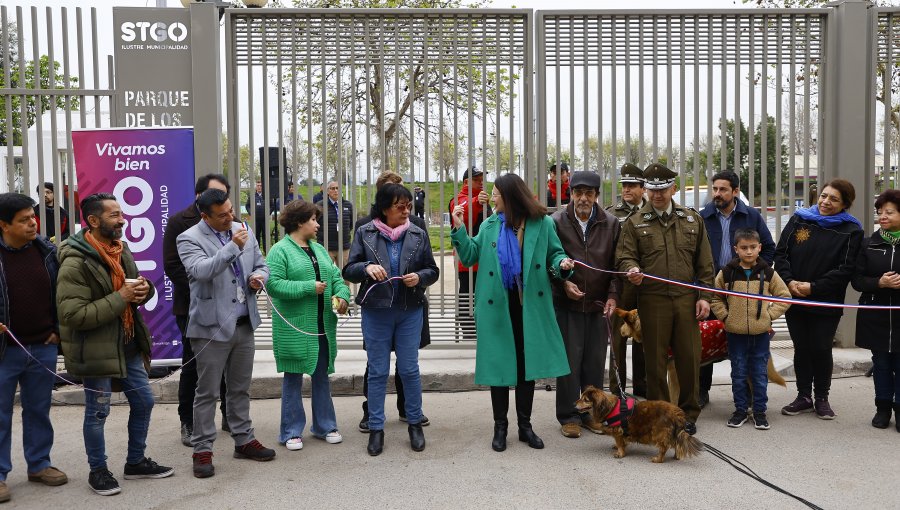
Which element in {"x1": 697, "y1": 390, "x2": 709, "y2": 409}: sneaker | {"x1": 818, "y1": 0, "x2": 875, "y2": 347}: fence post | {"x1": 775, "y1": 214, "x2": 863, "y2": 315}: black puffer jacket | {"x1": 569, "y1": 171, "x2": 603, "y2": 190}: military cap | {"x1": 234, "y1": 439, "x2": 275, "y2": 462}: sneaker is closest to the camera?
{"x1": 234, "y1": 439, "x2": 275, "y2": 462}: sneaker

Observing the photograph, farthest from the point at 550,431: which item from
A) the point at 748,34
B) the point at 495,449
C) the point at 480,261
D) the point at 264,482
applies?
the point at 748,34

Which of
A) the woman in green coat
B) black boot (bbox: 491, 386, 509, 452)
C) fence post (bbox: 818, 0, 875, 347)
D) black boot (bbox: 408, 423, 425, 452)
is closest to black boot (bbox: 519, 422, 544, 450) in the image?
the woman in green coat

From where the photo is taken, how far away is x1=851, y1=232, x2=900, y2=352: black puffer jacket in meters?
6.22

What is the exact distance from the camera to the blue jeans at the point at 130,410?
5059mm

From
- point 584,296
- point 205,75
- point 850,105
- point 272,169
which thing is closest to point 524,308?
point 584,296

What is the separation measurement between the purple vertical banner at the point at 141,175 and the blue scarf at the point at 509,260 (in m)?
2.75

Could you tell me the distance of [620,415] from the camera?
221 inches

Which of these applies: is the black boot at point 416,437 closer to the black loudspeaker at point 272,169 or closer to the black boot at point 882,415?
the black loudspeaker at point 272,169

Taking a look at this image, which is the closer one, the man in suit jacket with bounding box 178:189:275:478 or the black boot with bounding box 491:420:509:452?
the man in suit jacket with bounding box 178:189:275:478

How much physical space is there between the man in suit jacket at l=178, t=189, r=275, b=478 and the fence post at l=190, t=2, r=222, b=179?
2528 mm

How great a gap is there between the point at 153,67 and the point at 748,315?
538 cm

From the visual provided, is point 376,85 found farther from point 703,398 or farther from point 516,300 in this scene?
point 703,398

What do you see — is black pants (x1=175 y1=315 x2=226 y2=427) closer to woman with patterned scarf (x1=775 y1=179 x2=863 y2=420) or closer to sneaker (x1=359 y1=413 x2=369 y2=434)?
sneaker (x1=359 y1=413 x2=369 y2=434)

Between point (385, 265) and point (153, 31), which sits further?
point (153, 31)
